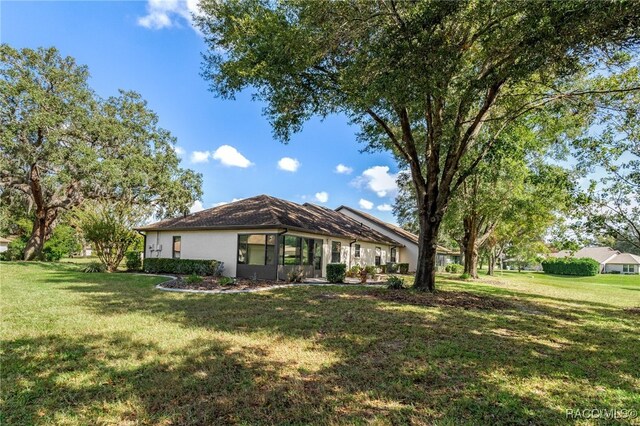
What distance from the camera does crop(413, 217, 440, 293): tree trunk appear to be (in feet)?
40.9

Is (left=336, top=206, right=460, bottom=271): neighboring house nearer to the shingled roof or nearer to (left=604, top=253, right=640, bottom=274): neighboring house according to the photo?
the shingled roof

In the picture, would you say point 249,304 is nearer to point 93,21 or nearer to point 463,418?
point 463,418

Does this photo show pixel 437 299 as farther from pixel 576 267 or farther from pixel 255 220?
pixel 576 267

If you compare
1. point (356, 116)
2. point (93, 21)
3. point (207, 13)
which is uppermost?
point (207, 13)

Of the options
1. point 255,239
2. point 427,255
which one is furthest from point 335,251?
point 427,255

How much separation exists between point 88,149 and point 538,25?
24.7m

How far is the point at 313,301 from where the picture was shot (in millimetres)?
9961

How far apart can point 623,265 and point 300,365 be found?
71513 millimetres

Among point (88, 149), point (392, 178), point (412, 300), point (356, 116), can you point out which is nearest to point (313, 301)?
point (412, 300)

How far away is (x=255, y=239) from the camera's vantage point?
54.8ft

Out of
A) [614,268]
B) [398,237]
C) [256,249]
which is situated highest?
[398,237]

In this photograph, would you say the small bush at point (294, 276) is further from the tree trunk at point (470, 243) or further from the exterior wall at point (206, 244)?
the tree trunk at point (470, 243)

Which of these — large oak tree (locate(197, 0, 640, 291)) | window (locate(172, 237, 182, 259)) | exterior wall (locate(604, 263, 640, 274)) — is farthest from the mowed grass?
exterior wall (locate(604, 263, 640, 274))

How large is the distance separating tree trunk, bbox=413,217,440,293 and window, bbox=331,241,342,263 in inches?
335
